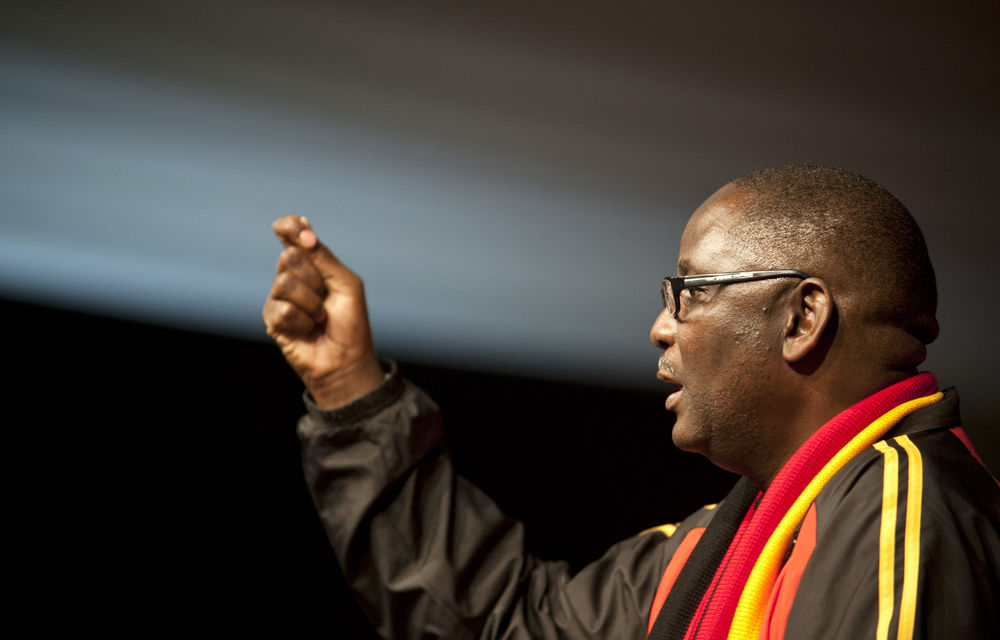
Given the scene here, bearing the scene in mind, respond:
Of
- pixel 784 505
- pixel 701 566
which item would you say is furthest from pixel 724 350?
pixel 701 566

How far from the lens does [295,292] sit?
51.8 inches

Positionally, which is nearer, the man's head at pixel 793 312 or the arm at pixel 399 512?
the man's head at pixel 793 312

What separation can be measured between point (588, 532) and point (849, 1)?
1.02m

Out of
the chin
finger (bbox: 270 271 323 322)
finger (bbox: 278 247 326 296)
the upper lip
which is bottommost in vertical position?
the chin

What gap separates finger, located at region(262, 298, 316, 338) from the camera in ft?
4.31

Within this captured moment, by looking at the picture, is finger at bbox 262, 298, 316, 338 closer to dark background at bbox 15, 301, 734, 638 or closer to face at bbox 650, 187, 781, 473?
dark background at bbox 15, 301, 734, 638

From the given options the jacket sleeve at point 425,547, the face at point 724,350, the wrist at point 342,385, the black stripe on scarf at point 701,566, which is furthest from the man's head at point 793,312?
the wrist at point 342,385

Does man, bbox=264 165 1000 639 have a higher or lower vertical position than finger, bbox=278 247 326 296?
lower

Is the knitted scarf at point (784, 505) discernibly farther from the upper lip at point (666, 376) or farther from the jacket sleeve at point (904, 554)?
the upper lip at point (666, 376)

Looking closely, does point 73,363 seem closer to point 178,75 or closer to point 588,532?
point 178,75

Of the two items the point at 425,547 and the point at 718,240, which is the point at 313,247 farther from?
the point at 718,240

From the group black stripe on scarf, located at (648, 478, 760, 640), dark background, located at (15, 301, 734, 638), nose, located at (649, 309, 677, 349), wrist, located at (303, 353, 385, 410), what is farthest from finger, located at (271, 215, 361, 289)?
black stripe on scarf, located at (648, 478, 760, 640)

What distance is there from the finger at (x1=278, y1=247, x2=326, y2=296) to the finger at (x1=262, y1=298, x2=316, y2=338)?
0.14 ft

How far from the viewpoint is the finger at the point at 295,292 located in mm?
1315
